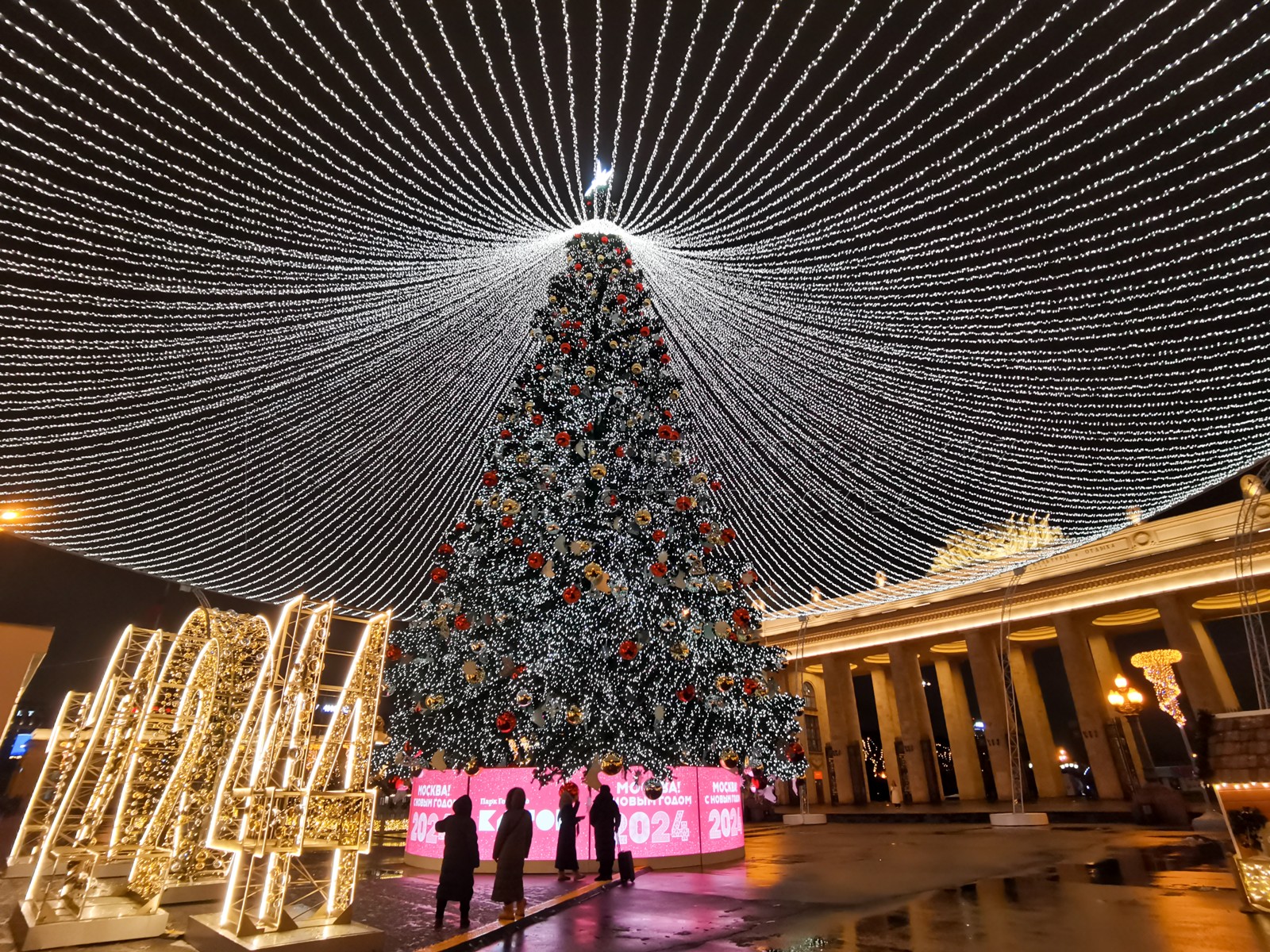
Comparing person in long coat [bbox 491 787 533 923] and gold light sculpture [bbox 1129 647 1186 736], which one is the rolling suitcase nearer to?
person in long coat [bbox 491 787 533 923]

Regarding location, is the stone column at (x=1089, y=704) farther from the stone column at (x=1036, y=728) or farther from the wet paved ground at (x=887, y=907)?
the wet paved ground at (x=887, y=907)

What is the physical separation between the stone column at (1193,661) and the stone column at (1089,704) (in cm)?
258

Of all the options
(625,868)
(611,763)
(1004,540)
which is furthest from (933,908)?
(1004,540)

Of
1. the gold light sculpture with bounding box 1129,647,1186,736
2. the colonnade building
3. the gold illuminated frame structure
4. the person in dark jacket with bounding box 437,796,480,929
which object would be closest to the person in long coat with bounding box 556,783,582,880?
the person in dark jacket with bounding box 437,796,480,929

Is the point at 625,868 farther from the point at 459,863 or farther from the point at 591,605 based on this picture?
the point at 591,605

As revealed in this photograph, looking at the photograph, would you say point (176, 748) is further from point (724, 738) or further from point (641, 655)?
point (724, 738)

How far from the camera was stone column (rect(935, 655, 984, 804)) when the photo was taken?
25.9 meters

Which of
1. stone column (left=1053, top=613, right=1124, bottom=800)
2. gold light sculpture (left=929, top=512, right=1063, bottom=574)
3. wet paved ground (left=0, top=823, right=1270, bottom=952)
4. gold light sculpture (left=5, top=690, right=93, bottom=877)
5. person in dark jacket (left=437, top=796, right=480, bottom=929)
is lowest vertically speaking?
wet paved ground (left=0, top=823, right=1270, bottom=952)

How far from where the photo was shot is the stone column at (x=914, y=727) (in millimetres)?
26188

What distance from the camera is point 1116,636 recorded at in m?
32.4

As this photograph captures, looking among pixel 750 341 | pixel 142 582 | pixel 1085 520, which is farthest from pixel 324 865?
pixel 1085 520

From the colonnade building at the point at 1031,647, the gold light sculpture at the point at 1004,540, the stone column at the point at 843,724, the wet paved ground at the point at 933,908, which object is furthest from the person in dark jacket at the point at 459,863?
the stone column at the point at 843,724

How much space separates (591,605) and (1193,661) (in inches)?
867

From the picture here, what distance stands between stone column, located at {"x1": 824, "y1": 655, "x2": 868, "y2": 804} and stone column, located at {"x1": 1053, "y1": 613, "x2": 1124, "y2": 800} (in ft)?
27.4
